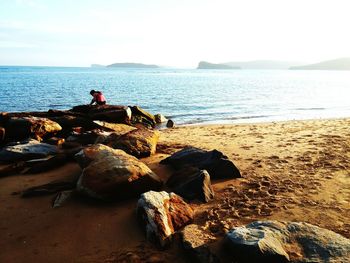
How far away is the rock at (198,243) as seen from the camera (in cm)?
504

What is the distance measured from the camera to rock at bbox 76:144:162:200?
7074mm

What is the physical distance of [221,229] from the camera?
607 centimetres

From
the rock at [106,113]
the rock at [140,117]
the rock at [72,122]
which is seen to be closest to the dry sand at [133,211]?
Result: the rock at [72,122]

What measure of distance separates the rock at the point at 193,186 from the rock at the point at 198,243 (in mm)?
1361

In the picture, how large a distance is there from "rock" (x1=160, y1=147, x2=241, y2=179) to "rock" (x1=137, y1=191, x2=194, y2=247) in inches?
93.4

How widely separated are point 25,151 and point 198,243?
7.79 meters

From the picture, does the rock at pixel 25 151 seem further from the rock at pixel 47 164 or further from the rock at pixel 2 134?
the rock at pixel 2 134

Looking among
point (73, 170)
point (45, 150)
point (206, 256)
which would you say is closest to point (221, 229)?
point (206, 256)

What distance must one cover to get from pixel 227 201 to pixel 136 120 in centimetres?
1358

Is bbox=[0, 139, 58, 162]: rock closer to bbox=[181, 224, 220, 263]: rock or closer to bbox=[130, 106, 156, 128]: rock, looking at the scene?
bbox=[181, 224, 220, 263]: rock

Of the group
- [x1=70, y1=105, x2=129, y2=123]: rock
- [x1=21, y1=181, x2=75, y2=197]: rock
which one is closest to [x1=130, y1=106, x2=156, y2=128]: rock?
[x1=70, y1=105, x2=129, y2=123]: rock

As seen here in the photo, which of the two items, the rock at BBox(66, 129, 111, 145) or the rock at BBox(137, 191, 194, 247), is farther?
the rock at BBox(66, 129, 111, 145)

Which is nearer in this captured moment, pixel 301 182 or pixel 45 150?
pixel 301 182

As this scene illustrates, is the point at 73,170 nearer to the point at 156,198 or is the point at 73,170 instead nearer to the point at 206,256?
the point at 156,198
